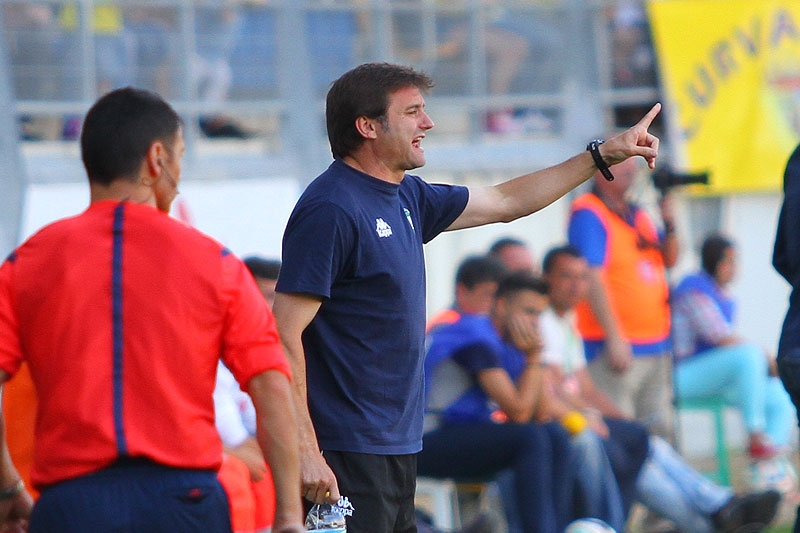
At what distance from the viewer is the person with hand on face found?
2746mm

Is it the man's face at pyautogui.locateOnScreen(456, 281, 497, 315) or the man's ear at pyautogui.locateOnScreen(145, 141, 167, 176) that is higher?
the man's ear at pyautogui.locateOnScreen(145, 141, 167, 176)

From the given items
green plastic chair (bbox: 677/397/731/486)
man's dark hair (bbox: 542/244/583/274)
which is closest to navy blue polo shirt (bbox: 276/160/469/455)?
man's dark hair (bbox: 542/244/583/274)

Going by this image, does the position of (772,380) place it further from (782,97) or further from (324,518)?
(324,518)

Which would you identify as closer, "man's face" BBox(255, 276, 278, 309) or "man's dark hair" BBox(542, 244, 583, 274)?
"man's face" BBox(255, 276, 278, 309)

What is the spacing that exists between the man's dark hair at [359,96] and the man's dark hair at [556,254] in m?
3.74

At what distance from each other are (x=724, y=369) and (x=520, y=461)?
267 centimetres

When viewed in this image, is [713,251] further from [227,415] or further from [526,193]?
[526,193]

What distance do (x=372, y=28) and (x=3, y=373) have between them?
6336 mm

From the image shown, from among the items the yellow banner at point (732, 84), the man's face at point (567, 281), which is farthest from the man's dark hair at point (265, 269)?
the yellow banner at point (732, 84)

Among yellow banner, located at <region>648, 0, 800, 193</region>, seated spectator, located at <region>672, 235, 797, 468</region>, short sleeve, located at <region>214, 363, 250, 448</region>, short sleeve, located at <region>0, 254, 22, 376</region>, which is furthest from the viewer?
yellow banner, located at <region>648, 0, 800, 193</region>

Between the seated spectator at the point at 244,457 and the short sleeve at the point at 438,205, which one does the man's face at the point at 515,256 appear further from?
the short sleeve at the point at 438,205

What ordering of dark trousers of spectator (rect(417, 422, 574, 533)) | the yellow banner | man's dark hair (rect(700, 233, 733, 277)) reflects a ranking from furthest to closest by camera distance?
1. the yellow banner
2. man's dark hair (rect(700, 233, 733, 277))
3. dark trousers of spectator (rect(417, 422, 574, 533))

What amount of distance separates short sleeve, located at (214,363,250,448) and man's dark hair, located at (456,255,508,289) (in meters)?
1.63

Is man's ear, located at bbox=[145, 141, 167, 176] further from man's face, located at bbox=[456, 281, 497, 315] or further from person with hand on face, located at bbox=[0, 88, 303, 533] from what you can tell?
man's face, located at bbox=[456, 281, 497, 315]
